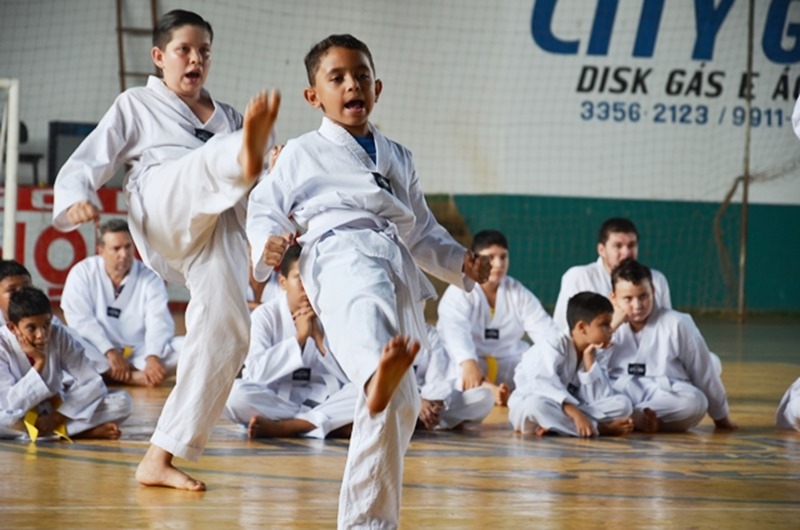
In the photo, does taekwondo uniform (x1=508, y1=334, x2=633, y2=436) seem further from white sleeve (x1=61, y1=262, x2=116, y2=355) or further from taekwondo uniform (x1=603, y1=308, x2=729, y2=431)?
white sleeve (x1=61, y1=262, x2=116, y2=355)

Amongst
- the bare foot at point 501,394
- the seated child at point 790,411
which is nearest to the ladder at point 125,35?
the bare foot at point 501,394

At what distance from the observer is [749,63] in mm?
11008

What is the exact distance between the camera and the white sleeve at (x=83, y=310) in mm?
6688

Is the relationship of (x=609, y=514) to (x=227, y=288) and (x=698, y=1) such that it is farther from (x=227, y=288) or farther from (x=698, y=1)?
(x=698, y=1)

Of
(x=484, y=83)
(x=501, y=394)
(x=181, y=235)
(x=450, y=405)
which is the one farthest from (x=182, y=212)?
(x=484, y=83)

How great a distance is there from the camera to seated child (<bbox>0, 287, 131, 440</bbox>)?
4531 mm

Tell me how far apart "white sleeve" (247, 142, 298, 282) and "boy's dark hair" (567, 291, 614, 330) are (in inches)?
84.4

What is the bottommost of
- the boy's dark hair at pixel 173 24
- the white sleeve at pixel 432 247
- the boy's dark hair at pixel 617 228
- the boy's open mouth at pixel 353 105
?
the white sleeve at pixel 432 247

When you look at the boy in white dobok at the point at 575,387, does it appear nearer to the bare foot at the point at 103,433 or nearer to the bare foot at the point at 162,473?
the bare foot at the point at 103,433

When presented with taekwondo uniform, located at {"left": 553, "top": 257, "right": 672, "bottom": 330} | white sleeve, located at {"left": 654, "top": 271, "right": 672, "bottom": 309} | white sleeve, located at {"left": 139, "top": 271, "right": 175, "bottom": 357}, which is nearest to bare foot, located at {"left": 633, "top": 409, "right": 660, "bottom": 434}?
white sleeve, located at {"left": 654, "top": 271, "right": 672, "bottom": 309}

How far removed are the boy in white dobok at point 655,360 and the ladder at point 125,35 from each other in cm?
673

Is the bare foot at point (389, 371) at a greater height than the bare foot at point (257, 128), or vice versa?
the bare foot at point (257, 128)

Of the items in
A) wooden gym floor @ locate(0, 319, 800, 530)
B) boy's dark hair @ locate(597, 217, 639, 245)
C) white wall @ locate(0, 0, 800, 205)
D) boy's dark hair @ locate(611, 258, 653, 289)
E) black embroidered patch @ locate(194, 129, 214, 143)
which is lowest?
wooden gym floor @ locate(0, 319, 800, 530)

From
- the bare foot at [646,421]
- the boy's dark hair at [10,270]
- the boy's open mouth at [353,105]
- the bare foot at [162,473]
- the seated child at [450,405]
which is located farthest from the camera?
the bare foot at [646,421]
